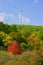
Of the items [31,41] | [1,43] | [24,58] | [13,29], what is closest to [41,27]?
[13,29]

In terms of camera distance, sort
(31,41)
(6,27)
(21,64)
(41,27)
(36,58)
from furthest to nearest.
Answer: (41,27)
(6,27)
(31,41)
(36,58)
(21,64)

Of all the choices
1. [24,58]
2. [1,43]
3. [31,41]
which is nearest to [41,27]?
[31,41]

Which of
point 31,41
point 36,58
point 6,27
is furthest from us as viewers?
point 6,27

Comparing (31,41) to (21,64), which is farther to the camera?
(31,41)

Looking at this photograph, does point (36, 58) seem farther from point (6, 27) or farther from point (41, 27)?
point (41, 27)

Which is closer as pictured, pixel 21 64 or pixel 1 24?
pixel 21 64

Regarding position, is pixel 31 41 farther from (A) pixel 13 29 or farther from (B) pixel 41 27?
(B) pixel 41 27

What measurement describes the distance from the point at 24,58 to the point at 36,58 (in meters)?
2.48

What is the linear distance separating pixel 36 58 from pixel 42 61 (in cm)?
81

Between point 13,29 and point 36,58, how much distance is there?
45492 mm

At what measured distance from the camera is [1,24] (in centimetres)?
7562

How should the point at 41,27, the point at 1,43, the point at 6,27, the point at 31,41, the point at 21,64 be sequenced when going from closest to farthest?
the point at 21,64 → the point at 1,43 → the point at 31,41 → the point at 6,27 → the point at 41,27

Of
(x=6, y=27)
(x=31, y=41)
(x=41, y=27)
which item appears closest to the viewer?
(x=31, y=41)

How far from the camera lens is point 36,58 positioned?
35219 mm
